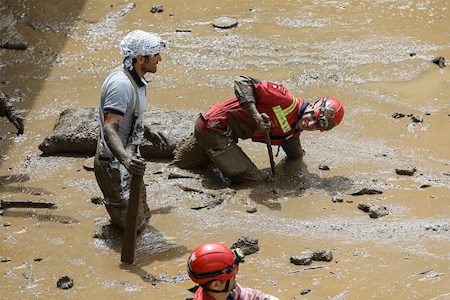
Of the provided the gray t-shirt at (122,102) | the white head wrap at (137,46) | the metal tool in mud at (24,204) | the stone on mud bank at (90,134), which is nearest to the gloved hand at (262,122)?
the stone on mud bank at (90,134)

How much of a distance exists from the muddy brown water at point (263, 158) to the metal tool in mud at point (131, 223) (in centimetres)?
12

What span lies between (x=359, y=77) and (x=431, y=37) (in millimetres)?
1382

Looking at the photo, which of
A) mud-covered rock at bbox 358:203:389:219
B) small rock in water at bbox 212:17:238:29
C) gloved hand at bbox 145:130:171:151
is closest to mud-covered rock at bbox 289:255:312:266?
mud-covered rock at bbox 358:203:389:219

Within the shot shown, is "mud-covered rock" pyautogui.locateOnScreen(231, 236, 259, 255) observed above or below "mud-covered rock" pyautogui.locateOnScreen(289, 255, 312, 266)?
below

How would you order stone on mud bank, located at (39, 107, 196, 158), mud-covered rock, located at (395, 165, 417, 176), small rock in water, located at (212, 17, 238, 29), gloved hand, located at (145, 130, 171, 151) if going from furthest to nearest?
small rock in water, located at (212, 17, 238, 29), stone on mud bank, located at (39, 107, 196, 158), gloved hand, located at (145, 130, 171, 151), mud-covered rock, located at (395, 165, 417, 176)

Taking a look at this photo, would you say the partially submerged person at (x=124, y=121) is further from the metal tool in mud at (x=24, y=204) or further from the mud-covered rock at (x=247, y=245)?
the mud-covered rock at (x=247, y=245)

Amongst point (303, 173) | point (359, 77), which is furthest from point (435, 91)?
point (303, 173)

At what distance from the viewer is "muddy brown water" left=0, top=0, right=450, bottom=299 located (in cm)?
698

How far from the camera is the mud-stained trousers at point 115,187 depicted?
7.54 metres

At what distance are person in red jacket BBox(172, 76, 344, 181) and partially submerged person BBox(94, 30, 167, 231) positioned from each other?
1138 millimetres

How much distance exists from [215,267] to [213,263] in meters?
0.02

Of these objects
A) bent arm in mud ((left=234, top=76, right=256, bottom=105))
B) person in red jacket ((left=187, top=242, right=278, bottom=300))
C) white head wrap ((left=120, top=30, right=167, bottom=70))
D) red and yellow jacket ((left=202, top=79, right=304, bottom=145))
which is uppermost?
white head wrap ((left=120, top=30, right=167, bottom=70))

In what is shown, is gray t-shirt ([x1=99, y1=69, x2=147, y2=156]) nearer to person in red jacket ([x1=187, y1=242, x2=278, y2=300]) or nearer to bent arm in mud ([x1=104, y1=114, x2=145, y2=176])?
bent arm in mud ([x1=104, y1=114, x2=145, y2=176])

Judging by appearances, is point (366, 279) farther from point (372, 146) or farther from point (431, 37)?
point (431, 37)
